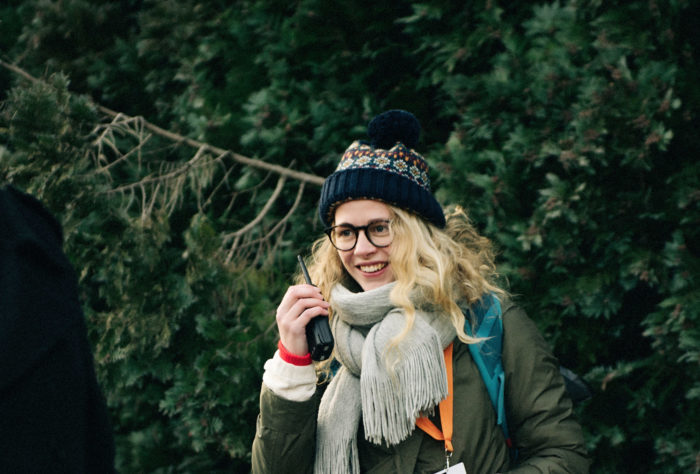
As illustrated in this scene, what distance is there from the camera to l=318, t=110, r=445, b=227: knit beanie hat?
2088mm

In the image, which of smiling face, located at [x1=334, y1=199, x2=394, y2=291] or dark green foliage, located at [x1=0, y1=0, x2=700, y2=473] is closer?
smiling face, located at [x1=334, y1=199, x2=394, y2=291]

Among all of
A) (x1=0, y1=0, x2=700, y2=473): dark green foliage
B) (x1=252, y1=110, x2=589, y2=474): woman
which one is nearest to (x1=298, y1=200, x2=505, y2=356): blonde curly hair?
(x1=252, y1=110, x2=589, y2=474): woman

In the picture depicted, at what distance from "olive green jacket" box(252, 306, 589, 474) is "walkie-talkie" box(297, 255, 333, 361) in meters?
0.16

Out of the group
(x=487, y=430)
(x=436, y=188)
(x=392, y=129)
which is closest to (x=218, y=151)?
(x=436, y=188)

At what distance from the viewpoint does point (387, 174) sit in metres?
2.09

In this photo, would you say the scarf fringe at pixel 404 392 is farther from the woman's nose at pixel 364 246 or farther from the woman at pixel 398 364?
the woman's nose at pixel 364 246

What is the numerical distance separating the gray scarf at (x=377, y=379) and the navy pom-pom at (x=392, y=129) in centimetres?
53

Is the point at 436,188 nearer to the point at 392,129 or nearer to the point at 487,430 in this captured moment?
the point at 392,129

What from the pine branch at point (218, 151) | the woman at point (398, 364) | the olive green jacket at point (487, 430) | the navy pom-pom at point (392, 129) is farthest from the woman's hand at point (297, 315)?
the pine branch at point (218, 151)

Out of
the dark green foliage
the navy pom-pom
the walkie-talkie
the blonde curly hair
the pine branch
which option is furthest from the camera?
the pine branch

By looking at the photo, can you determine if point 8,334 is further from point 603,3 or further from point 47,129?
point 603,3

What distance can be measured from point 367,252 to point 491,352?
1.70ft

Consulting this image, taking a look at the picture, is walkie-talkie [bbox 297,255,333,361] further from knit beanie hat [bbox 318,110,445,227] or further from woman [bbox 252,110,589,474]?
knit beanie hat [bbox 318,110,445,227]

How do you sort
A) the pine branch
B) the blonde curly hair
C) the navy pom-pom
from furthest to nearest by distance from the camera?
the pine branch, the navy pom-pom, the blonde curly hair
